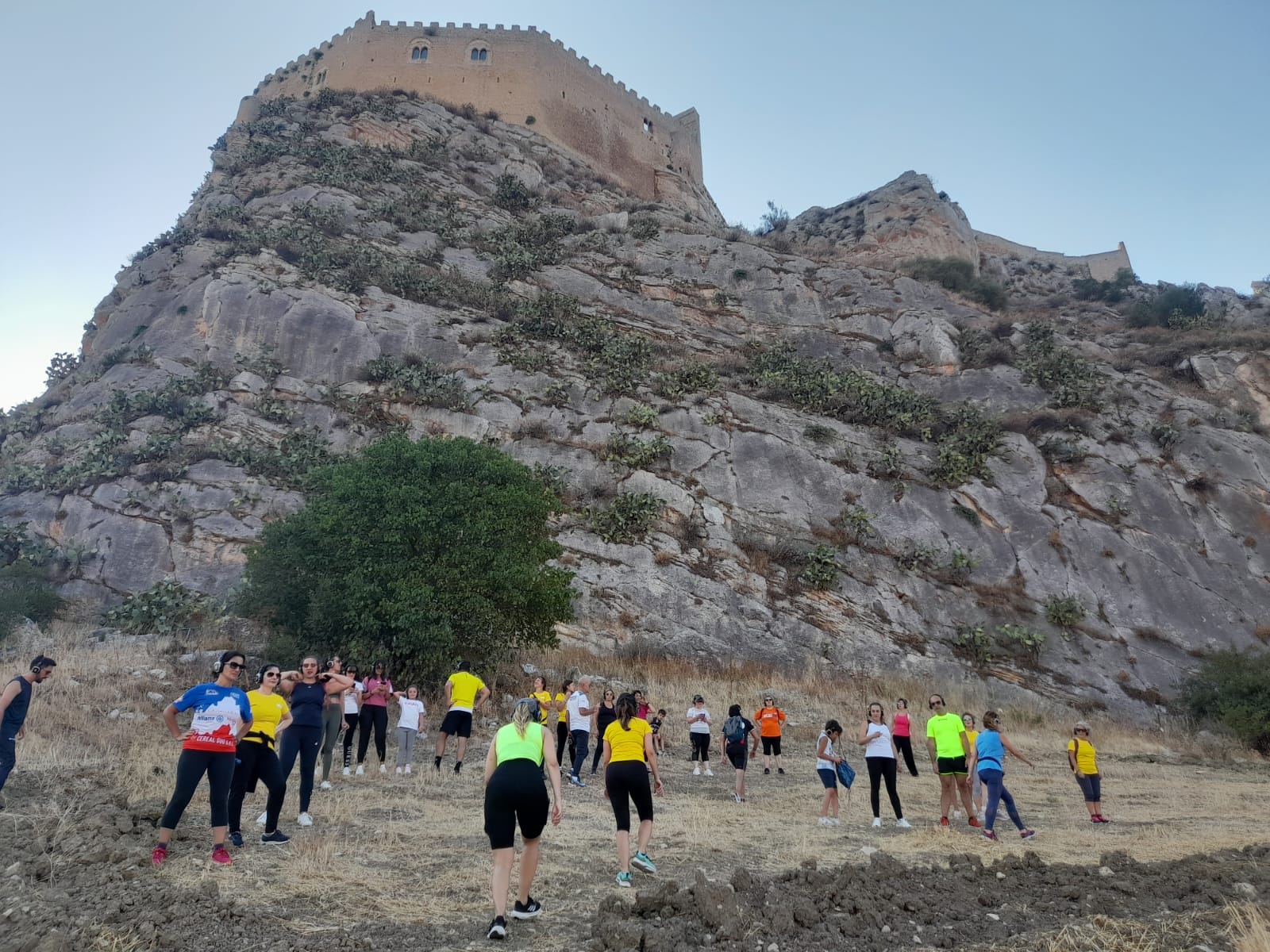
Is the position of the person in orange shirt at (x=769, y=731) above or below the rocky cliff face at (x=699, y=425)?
→ below

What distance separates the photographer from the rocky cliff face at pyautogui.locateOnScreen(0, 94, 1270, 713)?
22156 mm

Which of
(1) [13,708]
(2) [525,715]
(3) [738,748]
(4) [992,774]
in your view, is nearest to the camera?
(2) [525,715]

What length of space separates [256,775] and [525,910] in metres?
3.26

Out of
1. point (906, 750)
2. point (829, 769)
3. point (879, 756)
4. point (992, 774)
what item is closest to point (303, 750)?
point (829, 769)

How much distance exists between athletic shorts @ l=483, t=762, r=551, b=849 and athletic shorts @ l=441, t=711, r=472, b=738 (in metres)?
6.41

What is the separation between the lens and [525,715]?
5.41m

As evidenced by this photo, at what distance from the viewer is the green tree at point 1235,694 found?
18.2 metres

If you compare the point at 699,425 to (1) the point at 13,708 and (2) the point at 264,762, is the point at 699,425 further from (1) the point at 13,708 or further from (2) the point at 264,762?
(1) the point at 13,708

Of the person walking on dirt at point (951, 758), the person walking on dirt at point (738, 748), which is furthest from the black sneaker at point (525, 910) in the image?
the person walking on dirt at point (738, 748)

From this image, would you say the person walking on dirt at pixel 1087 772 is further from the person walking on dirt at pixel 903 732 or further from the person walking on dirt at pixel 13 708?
the person walking on dirt at pixel 13 708

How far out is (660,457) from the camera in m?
26.4

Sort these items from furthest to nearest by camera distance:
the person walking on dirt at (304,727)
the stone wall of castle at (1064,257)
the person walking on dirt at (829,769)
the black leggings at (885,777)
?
the stone wall of castle at (1064,257)
the person walking on dirt at (829,769)
the black leggings at (885,777)
the person walking on dirt at (304,727)

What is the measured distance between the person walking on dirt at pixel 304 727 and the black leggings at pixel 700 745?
6.63m

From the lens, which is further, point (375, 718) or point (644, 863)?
point (375, 718)
